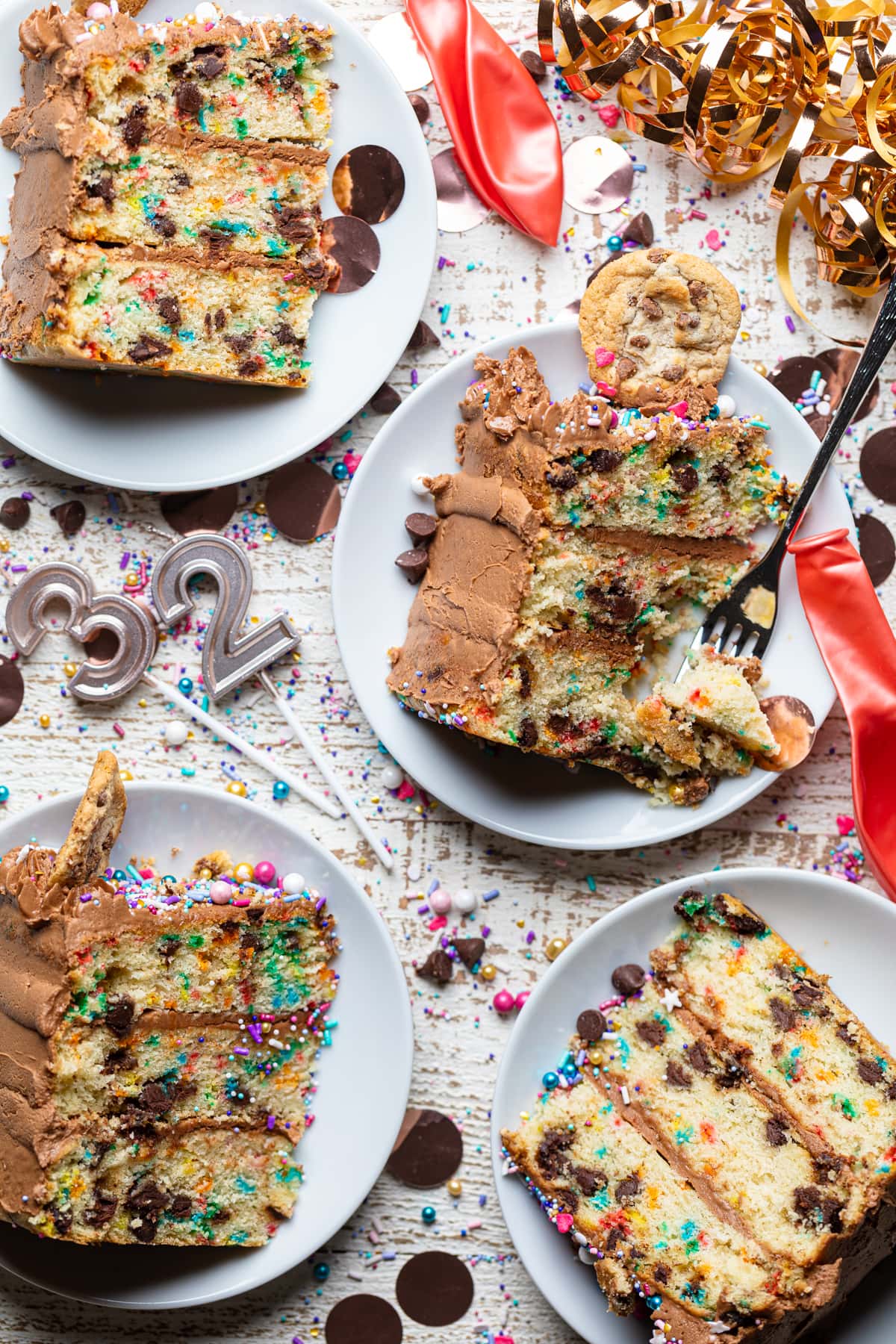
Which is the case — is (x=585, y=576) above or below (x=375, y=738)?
above

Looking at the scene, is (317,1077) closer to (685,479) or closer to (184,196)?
(685,479)

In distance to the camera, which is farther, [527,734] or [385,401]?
[385,401]

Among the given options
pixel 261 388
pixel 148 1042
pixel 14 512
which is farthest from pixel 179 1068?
pixel 261 388

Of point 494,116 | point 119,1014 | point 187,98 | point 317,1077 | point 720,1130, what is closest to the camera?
point 119,1014

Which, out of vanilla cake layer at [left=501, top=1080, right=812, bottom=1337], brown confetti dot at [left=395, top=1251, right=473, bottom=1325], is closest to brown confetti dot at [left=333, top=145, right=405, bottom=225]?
vanilla cake layer at [left=501, top=1080, right=812, bottom=1337]

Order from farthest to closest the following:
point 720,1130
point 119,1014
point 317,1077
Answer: point 317,1077
point 720,1130
point 119,1014

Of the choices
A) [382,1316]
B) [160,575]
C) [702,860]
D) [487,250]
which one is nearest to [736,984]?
[702,860]

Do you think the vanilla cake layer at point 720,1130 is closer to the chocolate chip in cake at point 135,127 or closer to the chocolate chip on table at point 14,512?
the chocolate chip on table at point 14,512

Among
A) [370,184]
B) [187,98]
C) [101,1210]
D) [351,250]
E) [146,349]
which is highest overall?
[187,98]

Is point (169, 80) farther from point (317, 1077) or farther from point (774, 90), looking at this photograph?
point (317, 1077)
